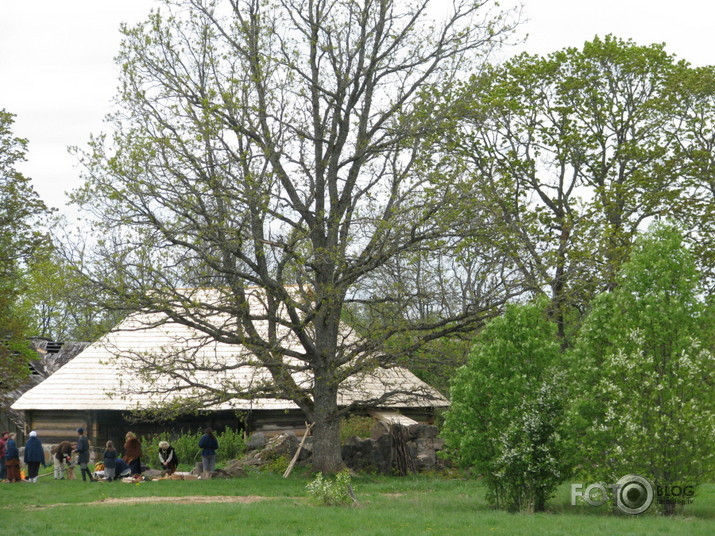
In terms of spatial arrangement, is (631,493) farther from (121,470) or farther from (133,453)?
(121,470)

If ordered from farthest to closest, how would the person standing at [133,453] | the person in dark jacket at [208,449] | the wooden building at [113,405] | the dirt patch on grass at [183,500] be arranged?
the wooden building at [113,405], the person standing at [133,453], the person in dark jacket at [208,449], the dirt patch on grass at [183,500]

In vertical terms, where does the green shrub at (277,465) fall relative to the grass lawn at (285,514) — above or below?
above

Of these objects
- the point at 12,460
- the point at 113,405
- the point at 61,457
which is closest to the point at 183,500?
the point at 61,457

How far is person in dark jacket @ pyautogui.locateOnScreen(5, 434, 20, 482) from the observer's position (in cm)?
2420

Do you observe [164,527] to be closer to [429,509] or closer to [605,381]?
[429,509]

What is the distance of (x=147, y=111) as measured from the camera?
2262 cm

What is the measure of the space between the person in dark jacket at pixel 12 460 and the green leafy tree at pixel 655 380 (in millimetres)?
15514

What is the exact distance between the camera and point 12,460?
24391 mm

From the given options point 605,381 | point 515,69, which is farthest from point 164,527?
point 515,69

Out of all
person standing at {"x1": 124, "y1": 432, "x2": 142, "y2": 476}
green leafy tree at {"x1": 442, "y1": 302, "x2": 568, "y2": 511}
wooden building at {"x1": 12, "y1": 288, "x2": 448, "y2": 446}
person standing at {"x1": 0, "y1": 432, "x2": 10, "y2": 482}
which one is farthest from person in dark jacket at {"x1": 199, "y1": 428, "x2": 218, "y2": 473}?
green leafy tree at {"x1": 442, "y1": 302, "x2": 568, "y2": 511}

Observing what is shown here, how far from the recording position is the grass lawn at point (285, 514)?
14047 mm

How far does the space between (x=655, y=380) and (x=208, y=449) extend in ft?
41.2

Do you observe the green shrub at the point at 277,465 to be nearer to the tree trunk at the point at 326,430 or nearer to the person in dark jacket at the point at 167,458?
the tree trunk at the point at 326,430

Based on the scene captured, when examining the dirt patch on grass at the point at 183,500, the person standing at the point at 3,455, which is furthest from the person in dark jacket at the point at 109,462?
the dirt patch on grass at the point at 183,500
